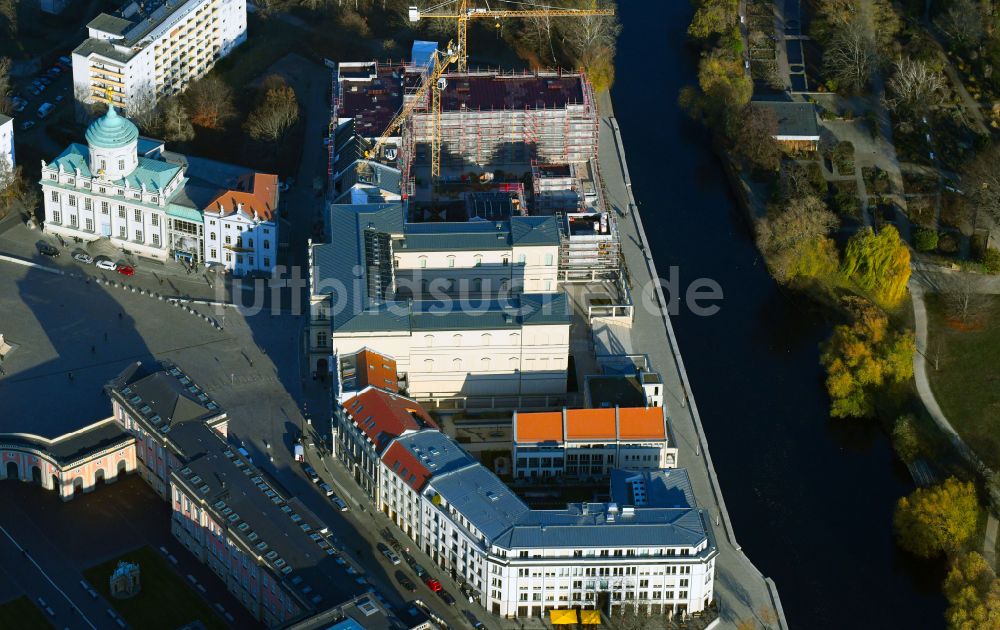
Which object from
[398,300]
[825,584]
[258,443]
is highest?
[398,300]

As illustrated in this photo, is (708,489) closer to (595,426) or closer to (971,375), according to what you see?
(595,426)

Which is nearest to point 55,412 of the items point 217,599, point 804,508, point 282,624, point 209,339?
point 209,339

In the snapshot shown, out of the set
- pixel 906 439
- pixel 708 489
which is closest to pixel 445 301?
pixel 708 489

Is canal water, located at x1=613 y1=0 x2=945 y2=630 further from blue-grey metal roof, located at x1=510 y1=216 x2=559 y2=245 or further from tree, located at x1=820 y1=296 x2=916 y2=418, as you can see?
blue-grey metal roof, located at x1=510 y1=216 x2=559 y2=245

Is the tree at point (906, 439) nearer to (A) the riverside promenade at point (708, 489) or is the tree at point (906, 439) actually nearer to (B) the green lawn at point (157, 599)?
(A) the riverside promenade at point (708, 489)

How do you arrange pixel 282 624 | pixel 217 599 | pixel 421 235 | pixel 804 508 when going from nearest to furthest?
pixel 282 624 → pixel 217 599 → pixel 804 508 → pixel 421 235

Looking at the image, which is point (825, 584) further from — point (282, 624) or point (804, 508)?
point (282, 624)
